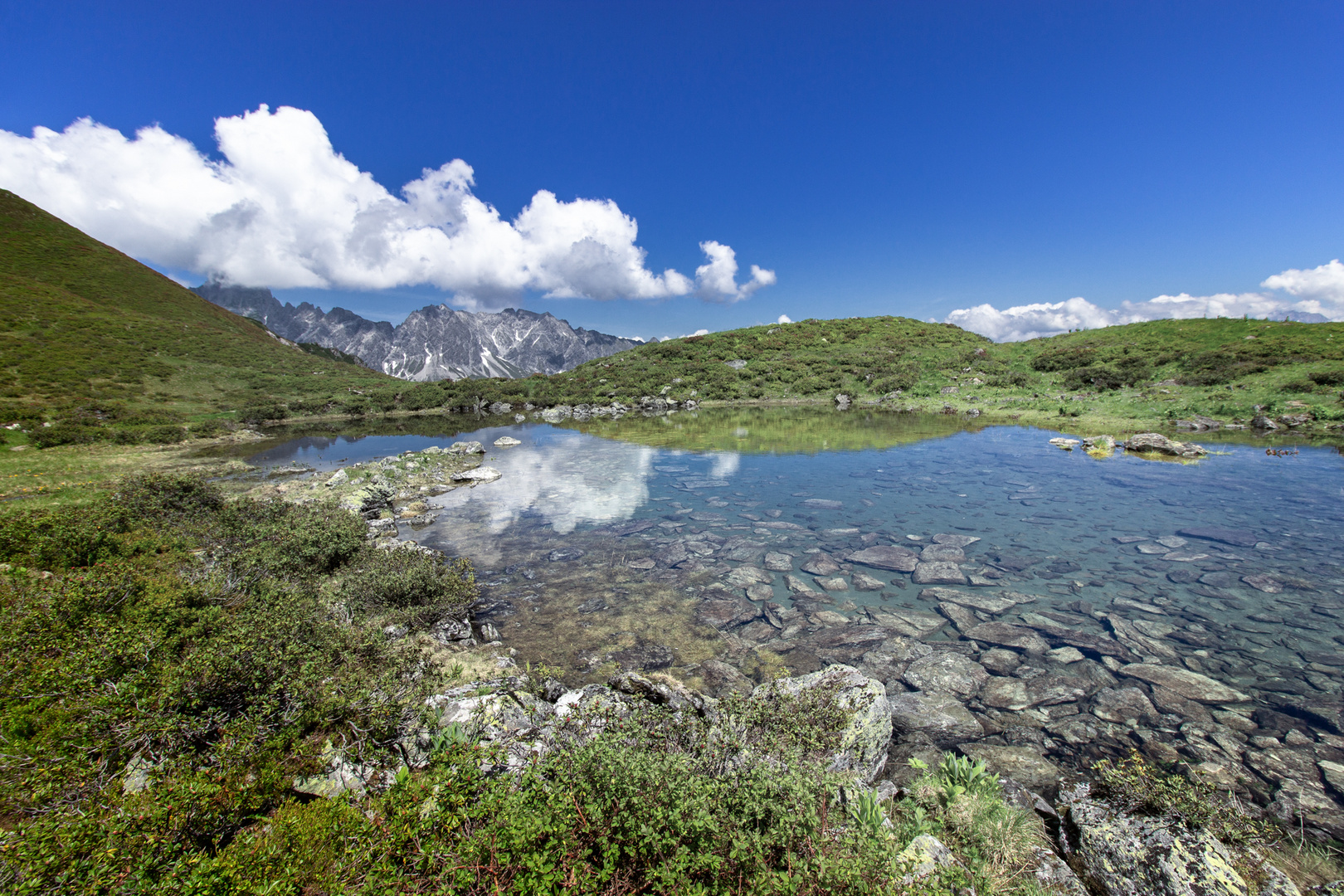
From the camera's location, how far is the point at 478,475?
74.8 ft

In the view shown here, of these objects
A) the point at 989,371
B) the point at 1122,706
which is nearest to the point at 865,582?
the point at 1122,706

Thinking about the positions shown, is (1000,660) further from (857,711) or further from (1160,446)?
(1160,446)

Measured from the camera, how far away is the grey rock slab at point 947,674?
23.5 ft

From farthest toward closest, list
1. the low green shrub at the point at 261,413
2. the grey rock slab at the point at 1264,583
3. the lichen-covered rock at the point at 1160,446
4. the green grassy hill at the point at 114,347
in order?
the low green shrub at the point at 261,413 → the green grassy hill at the point at 114,347 → the lichen-covered rock at the point at 1160,446 → the grey rock slab at the point at 1264,583

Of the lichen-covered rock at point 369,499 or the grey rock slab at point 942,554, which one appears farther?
the lichen-covered rock at point 369,499

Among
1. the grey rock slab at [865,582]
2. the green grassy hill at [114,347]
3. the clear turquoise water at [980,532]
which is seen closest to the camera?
the clear turquoise water at [980,532]

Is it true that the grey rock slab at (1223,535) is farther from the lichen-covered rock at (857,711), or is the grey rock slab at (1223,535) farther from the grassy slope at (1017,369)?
the grassy slope at (1017,369)

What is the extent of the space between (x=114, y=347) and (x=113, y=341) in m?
2.68

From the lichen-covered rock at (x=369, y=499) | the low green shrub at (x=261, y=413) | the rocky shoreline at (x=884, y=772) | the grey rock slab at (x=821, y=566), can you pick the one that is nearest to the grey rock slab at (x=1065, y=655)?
the rocky shoreline at (x=884, y=772)

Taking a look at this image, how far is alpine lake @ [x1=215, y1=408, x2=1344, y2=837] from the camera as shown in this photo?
6305 millimetres

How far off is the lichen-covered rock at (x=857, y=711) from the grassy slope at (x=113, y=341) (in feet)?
182

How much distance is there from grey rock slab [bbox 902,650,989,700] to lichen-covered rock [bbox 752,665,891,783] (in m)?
1.48

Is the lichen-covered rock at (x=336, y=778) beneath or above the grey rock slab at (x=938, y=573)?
above

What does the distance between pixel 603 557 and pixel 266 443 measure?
3755 centimetres
